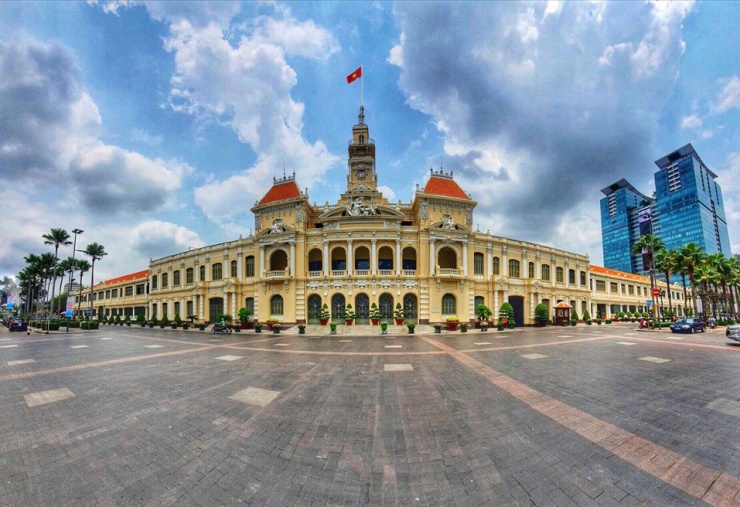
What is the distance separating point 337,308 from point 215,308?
1946cm

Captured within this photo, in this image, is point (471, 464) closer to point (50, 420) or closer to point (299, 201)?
point (50, 420)

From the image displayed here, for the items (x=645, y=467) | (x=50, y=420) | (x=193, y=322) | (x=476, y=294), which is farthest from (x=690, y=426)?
(x=193, y=322)

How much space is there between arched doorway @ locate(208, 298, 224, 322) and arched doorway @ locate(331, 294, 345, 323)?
1735 centimetres

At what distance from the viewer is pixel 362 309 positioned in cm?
3312

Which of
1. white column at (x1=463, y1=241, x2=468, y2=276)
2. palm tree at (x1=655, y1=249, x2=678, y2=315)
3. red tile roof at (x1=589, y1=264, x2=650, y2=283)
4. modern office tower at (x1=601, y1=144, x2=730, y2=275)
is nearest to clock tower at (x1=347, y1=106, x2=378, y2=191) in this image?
white column at (x1=463, y1=241, x2=468, y2=276)

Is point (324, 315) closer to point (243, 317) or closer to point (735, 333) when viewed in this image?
point (243, 317)

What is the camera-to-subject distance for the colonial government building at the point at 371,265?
3369 cm

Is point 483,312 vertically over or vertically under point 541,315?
over

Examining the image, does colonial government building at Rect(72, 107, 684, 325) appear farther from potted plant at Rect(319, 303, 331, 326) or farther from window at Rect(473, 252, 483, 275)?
potted plant at Rect(319, 303, 331, 326)

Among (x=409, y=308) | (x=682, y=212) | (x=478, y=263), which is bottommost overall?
(x=409, y=308)

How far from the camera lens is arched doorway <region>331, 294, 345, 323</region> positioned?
109 feet

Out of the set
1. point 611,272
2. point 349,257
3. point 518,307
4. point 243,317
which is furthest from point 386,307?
point 611,272

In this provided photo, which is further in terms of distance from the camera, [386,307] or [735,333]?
[386,307]

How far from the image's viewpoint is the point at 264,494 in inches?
144
